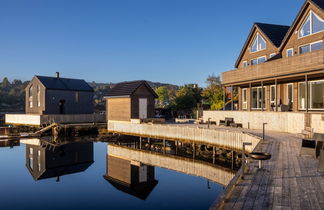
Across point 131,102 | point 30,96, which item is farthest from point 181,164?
point 30,96

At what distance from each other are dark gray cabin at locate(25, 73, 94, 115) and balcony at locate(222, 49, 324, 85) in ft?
104

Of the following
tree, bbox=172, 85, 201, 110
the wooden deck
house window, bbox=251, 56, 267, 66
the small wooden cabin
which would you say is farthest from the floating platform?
the wooden deck

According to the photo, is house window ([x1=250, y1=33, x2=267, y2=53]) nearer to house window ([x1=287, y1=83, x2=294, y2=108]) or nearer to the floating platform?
house window ([x1=287, y1=83, x2=294, y2=108])

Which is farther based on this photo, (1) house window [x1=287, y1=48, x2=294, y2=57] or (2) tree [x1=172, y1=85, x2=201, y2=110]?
(2) tree [x1=172, y1=85, x2=201, y2=110]

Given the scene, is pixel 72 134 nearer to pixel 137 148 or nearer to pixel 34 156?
pixel 34 156

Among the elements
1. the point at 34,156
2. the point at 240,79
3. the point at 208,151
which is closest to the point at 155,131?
the point at 208,151

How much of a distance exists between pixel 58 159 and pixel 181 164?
40.4 feet

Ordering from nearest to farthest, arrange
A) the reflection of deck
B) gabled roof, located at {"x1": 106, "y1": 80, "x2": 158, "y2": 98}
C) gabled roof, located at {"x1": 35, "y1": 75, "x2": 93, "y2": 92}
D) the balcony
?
the reflection of deck, the balcony, gabled roof, located at {"x1": 106, "y1": 80, "x2": 158, "y2": 98}, gabled roof, located at {"x1": 35, "y1": 75, "x2": 93, "y2": 92}

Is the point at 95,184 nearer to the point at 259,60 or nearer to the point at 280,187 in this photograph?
the point at 280,187

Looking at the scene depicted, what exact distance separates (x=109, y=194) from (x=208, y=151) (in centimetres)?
1072

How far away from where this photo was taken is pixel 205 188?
16078 mm

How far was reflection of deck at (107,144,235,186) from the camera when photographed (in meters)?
17.1


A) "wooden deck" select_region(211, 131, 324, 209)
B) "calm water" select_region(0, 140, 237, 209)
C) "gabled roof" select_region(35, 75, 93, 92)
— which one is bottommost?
"calm water" select_region(0, 140, 237, 209)

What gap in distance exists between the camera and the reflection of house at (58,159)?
72.7 feet
